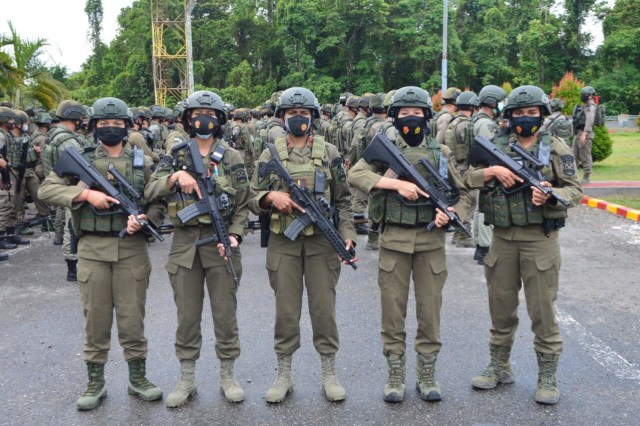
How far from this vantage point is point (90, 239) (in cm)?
434

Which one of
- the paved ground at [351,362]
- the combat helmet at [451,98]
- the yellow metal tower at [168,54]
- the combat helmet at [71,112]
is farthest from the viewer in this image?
the yellow metal tower at [168,54]

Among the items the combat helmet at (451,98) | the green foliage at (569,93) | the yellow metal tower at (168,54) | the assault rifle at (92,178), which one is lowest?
the assault rifle at (92,178)

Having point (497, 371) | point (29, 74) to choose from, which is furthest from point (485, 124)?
point (29, 74)

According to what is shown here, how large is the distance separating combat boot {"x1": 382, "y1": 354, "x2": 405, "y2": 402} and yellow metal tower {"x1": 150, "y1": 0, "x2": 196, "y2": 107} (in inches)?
1063

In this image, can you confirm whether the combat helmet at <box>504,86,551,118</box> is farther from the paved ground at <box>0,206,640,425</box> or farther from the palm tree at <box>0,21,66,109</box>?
the palm tree at <box>0,21,66,109</box>

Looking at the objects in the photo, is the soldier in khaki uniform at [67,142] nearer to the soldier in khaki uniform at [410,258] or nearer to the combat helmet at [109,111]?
the combat helmet at [109,111]

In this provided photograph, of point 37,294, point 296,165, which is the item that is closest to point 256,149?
point 37,294

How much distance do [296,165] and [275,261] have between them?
27.3 inches

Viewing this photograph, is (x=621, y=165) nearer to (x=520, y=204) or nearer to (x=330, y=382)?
(x=520, y=204)

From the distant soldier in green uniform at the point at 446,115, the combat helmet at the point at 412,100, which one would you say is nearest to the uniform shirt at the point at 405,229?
the combat helmet at the point at 412,100

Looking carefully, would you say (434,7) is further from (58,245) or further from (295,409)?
(295,409)

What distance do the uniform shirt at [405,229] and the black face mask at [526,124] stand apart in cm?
51

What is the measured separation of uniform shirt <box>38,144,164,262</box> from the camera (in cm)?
425

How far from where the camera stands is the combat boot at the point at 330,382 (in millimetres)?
4305
